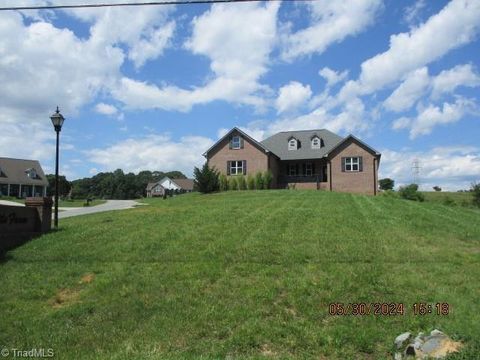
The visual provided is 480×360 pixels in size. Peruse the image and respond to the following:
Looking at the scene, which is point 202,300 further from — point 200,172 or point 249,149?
point 249,149

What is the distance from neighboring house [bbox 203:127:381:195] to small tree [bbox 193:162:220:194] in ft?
12.6

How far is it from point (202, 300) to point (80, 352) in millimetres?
2205

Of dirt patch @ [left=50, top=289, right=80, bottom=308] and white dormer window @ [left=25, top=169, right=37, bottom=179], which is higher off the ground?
white dormer window @ [left=25, top=169, right=37, bottom=179]

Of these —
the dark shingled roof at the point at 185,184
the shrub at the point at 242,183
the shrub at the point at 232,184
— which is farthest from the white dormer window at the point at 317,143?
the dark shingled roof at the point at 185,184

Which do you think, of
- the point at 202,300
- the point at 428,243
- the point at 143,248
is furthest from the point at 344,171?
the point at 202,300

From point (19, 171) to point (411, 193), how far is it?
63.7 metres

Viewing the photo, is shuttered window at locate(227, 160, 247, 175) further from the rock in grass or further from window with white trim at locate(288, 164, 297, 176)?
the rock in grass

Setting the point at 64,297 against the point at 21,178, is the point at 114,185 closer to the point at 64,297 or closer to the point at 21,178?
the point at 21,178

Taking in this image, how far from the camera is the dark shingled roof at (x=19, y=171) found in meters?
74.0

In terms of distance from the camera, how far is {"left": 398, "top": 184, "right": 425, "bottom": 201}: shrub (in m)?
34.8

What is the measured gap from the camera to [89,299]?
27.0 ft

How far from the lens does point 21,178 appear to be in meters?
76.1

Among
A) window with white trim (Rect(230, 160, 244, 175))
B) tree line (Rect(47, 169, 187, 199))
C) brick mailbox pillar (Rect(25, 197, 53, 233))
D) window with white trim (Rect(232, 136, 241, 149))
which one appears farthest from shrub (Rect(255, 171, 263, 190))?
tree line (Rect(47, 169, 187, 199))

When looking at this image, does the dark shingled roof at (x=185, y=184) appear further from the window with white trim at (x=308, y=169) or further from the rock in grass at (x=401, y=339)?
the rock in grass at (x=401, y=339)
